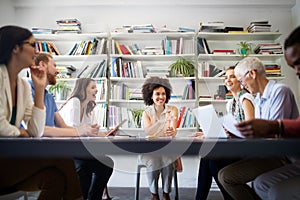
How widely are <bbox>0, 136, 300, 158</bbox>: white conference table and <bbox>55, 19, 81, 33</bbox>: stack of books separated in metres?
2.51

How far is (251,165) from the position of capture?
1.18m

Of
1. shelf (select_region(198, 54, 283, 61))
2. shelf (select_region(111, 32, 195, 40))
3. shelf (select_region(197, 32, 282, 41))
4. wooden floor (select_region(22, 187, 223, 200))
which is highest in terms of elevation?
shelf (select_region(111, 32, 195, 40))

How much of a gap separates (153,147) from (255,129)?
0.26 meters

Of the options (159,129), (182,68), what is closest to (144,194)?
(159,129)

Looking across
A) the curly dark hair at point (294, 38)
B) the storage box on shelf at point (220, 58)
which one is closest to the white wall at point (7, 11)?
the storage box on shelf at point (220, 58)

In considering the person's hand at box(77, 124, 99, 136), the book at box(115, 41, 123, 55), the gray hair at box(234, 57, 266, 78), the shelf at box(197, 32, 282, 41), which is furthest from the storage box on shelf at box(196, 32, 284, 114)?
the person's hand at box(77, 124, 99, 136)

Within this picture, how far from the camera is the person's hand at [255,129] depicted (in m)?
0.76

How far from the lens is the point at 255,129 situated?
76 centimetres

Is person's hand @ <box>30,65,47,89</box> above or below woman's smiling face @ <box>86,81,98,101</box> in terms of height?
above

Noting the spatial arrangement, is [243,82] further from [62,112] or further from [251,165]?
[62,112]

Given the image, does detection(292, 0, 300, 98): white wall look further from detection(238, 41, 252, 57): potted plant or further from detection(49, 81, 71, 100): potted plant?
detection(49, 81, 71, 100): potted plant

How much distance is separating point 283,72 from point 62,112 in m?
2.30

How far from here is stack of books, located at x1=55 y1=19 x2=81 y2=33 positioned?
3072 millimetres

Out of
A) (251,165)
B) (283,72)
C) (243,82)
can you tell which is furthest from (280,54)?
(251,165)
